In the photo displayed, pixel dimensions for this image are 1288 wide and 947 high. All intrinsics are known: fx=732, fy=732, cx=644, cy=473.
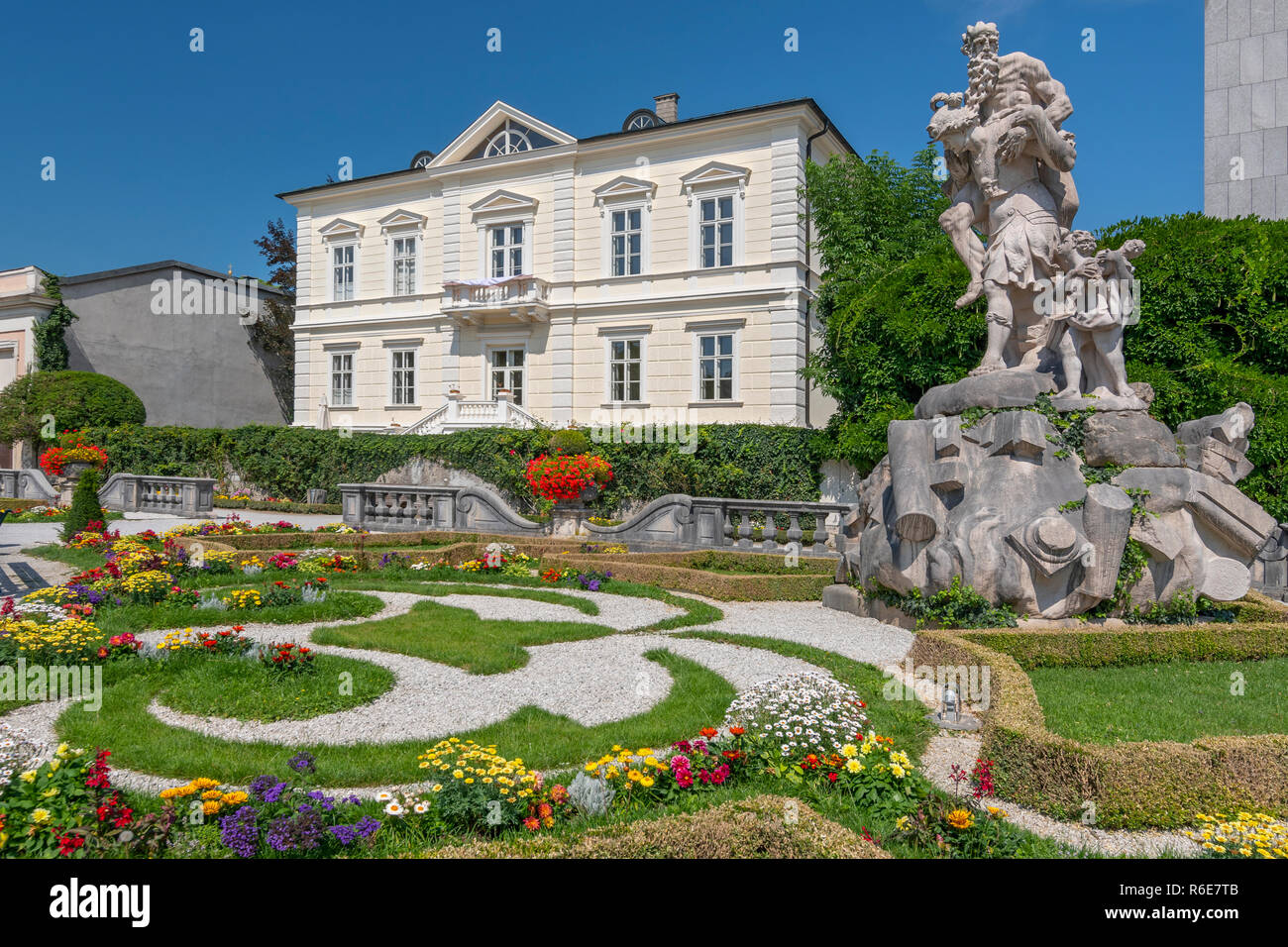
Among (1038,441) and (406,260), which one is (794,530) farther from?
(406,260)

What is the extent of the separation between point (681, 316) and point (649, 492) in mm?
6578

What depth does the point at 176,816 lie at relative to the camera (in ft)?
11.1

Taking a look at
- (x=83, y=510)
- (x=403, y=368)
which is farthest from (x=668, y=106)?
(x=83, y=510)

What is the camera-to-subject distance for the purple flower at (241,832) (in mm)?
3160

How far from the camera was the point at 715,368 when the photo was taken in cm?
2447

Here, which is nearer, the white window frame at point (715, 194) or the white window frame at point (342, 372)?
the white window frame at point (715, 194)

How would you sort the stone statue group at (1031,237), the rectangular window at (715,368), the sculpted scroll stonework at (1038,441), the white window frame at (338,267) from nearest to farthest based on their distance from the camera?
the sculpted scroll stonework at (1038,441), the stone statue group at (1031,237), the rectangular window at (715,368), the white window frame at (338,267)

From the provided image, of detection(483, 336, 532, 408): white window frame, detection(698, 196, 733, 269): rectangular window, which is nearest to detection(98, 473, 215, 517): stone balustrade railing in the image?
detection(483, 336, 532, 408): white window frame

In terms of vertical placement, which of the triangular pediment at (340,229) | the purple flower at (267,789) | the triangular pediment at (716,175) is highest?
the triangular pediment at (340,229)

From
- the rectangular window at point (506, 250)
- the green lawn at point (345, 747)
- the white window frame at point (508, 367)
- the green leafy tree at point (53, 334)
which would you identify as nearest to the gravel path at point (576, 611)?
the green lawn at point (345, 747)

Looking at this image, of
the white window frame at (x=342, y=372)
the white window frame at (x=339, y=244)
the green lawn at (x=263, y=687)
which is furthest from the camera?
the white window frame at (x=339, y=244)

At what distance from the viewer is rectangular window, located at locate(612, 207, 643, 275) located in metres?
25.9

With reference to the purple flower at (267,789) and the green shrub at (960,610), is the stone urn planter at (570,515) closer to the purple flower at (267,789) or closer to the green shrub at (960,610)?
the green shrub at (960,610)

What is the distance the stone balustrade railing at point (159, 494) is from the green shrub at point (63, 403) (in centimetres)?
758
